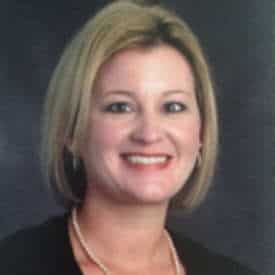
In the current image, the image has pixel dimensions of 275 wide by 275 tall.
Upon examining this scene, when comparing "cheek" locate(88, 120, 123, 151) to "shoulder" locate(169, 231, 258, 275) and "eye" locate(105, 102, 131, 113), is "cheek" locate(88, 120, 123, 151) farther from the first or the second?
"shoulder" locate(169, 231, 258, 275)

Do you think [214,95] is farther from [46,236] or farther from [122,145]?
[46,236]

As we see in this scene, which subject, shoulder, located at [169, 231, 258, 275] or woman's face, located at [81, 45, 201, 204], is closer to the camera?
woman's face, located at [81, 45, 201, 204]

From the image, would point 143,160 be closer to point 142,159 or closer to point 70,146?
point 142,159

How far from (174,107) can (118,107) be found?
0.26 ft

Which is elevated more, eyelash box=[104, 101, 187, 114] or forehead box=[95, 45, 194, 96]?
forehead box=[95, 45, 194, 96]

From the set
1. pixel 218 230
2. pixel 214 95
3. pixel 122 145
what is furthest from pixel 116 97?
pixel 218 230

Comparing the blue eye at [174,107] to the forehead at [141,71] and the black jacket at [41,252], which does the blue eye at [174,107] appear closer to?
the forehead at [141,71]

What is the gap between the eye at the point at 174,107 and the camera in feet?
2.60

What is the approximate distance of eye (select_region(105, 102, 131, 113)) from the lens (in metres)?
0.78

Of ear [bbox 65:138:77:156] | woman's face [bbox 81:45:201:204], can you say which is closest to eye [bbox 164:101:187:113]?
woman's face [bbox 81:45:201:204]

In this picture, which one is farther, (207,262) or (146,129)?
(207,262)

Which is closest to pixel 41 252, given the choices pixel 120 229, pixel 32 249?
pixel 32 249

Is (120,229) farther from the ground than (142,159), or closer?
closer

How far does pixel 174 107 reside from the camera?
80 cm
